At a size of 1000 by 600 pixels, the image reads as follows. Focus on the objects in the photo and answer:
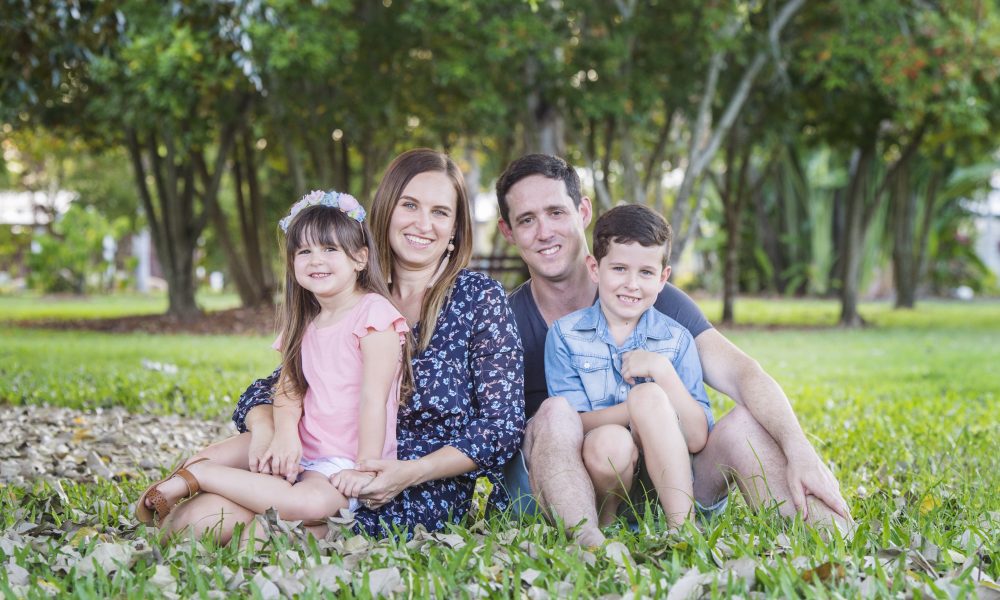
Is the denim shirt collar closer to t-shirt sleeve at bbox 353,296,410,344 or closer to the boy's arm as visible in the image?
the boy's arm

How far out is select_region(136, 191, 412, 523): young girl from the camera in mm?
3023

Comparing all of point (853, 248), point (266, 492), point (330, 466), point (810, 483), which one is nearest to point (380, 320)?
point (330, 466)

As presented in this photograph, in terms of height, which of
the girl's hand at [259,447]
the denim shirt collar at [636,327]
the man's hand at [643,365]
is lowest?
the girl's hand at [259,447]

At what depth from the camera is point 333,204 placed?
10.7ft

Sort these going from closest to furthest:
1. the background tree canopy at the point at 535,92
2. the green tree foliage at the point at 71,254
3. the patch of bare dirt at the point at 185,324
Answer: the background tree canopy at the point at 535,92 → the patch of bare dirt at the point at 185,324 → the green tree foliage at the point at 71,254

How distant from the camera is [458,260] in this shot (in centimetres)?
342

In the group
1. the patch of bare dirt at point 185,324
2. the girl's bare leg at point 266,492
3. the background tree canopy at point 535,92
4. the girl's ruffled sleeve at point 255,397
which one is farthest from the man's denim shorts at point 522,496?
the patch of bare dirt at point 185,324

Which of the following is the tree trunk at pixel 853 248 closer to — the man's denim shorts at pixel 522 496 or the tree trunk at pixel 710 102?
the tree trunk at pixel 710 102

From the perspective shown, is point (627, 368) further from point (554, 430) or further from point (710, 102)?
point (710, 102)

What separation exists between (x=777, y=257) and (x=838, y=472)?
20.2 m

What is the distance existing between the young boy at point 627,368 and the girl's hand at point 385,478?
0.55 meters

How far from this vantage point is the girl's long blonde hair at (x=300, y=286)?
3.22 metres

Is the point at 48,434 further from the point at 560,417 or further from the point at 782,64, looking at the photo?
the point at 782,64

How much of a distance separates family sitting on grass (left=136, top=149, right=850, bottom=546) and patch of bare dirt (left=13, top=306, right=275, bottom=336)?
9830 mm
